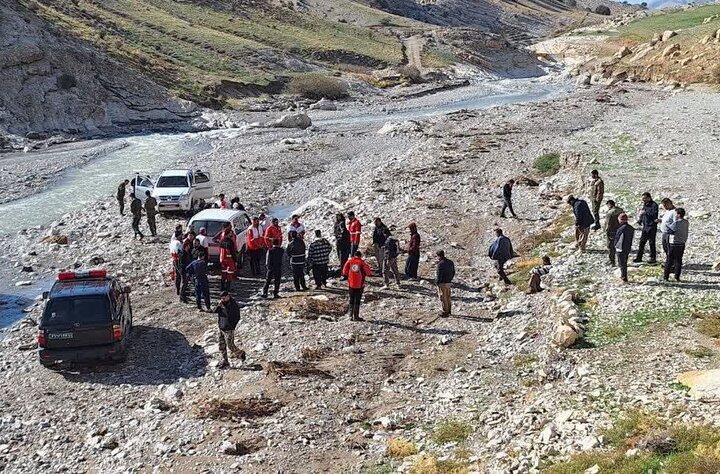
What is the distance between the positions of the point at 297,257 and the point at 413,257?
345 cm

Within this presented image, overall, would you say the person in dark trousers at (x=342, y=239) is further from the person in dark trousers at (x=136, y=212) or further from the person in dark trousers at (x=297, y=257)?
the person in dark trousers at (x=136, y=212)

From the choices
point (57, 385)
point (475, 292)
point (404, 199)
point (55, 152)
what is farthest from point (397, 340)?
Answer: point (55, 152)

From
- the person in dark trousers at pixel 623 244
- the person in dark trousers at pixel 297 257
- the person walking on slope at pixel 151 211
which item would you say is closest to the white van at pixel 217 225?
the person in dark trousers at pixel 297 257

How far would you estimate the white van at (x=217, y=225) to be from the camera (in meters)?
23.0

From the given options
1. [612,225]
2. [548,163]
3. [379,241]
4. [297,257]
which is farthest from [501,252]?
[548,163]

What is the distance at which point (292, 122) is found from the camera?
64438 mm

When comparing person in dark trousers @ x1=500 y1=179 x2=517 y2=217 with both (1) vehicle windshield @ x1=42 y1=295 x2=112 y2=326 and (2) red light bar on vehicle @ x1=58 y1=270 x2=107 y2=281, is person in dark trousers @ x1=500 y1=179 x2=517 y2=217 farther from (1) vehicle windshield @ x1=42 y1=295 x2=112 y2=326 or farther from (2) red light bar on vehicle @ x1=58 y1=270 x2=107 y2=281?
(1) vehicle windshield @ x1=42 y1=295 x2=112 y2=326

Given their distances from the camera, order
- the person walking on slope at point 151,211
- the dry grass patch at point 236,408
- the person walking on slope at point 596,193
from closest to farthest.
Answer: the dry grass patch at point 236,408, the person walking on slope at point 596,193, the person walking on slope at point 151,211

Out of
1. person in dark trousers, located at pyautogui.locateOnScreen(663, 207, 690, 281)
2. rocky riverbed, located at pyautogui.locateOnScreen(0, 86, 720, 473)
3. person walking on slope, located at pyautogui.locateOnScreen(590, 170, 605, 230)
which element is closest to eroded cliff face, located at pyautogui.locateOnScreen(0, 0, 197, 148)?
rocky riverbed, located at pyautogui.locateOnScreen(0, 86, 720, 473)

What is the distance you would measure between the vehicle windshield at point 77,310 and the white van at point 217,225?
6.61 metres

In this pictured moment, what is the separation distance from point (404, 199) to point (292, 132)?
30.8 m

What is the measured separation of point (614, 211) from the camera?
19.6m

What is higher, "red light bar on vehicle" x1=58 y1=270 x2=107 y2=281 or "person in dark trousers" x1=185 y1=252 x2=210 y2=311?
"red light bar on vehicle" x1=58 y1=270 x2=107 y2=281

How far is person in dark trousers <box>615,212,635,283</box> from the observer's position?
18.2m
